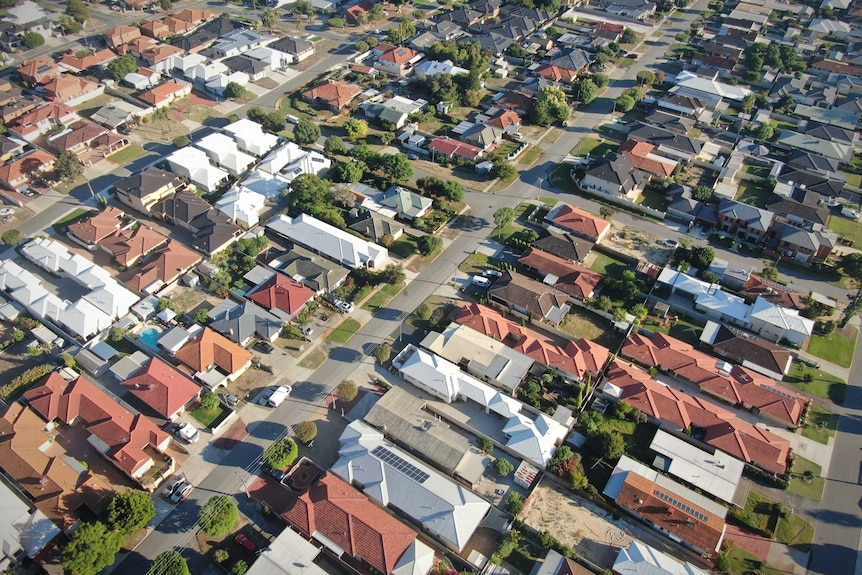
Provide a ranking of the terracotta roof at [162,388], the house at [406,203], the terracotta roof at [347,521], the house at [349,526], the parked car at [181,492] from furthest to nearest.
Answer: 1. the house at [406,203]
2. the terracotta roof at [162,388]
3. the parked car at [181,492]
4. the terracotta roof at [347,521]
5. the house at [349,526]

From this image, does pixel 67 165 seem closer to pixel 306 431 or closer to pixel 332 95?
pixel 332 95

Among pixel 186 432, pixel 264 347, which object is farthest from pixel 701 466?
Answer: pixel 186 432

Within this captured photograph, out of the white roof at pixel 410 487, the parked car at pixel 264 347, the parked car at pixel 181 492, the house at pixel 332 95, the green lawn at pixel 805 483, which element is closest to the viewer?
the white roof at pixel 410 487

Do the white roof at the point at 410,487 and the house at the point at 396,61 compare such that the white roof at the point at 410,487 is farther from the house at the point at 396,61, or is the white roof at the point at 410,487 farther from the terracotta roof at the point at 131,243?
the house at the point at 396,61

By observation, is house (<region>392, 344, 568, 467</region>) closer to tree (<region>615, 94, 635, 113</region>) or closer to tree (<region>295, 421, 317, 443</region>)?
tree (<region>295, 421, 317, 443</region>)

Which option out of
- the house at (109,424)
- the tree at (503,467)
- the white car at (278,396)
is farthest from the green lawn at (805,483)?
the house at (109,424)

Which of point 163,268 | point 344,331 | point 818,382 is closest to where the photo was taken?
point 818,382

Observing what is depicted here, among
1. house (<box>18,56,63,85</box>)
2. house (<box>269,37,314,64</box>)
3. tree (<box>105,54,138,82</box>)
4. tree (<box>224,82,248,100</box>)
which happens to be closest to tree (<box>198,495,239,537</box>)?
tree (<box>224,82,248,100</box>)
